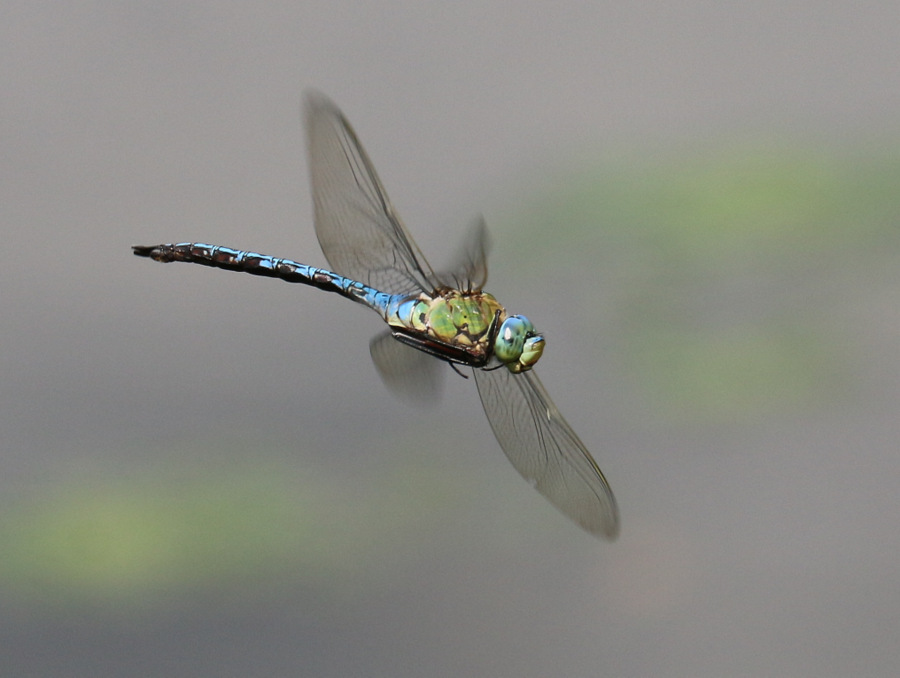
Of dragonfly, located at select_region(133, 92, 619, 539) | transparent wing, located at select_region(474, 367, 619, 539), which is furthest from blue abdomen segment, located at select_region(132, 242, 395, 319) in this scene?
transparent wing, located at select_region(474, 367, 619, 539)

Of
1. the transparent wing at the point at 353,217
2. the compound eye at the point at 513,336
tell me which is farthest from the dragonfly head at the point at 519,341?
the transparent wing at the point at 353,217

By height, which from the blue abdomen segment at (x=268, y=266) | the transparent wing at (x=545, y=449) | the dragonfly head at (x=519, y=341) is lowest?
the transparent wing at (x=545, y=449)

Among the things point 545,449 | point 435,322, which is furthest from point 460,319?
point 545,449

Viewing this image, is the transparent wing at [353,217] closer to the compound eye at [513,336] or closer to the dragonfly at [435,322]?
the dragonfly at [435,322]

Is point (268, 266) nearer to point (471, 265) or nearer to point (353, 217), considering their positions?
point (353, 217)

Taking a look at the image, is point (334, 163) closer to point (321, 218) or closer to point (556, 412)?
point (321, 218)
